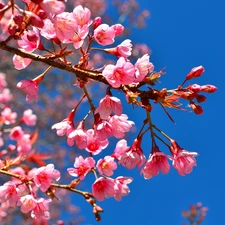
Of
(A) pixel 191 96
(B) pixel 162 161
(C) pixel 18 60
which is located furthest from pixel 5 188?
(A) pixel 191 96

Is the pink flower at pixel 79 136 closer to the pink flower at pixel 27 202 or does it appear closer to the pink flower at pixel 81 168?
the pink flower at pixel 81 168

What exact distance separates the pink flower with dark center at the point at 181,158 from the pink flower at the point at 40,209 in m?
0.57

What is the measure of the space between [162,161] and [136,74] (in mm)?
371

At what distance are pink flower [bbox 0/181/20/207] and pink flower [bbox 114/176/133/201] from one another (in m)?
0.39

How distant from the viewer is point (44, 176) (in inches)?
64.1

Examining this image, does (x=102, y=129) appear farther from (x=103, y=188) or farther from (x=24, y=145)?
(x=24, y=145)

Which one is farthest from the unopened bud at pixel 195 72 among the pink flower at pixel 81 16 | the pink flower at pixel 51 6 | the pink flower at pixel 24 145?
the pink flower at pixel 24 145

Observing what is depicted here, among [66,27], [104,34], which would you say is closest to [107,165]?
[104,34]

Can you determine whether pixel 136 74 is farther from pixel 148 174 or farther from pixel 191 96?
pixel 148 174

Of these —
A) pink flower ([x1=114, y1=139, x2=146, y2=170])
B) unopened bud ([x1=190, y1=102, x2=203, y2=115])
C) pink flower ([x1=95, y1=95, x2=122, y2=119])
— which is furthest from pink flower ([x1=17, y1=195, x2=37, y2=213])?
unopened bud ([x1=190, y1=102, x2=203, y2=115])

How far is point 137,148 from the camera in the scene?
1.44m

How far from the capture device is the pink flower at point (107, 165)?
1663 millimetres

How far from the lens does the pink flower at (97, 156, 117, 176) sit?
5.46 ft

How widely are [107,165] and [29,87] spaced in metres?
0.48
